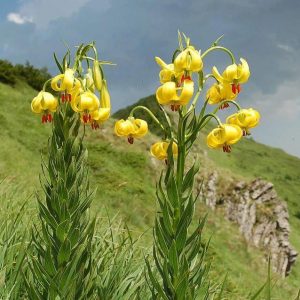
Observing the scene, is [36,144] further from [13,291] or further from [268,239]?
[13,291]

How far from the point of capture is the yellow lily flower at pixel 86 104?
3.90 m

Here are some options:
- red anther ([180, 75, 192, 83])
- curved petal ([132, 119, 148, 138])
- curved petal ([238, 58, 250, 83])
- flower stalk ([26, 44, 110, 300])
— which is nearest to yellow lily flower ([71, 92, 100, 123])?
flower stalk ([26, 44, 110, 300])

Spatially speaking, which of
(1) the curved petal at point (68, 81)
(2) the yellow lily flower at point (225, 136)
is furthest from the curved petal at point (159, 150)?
(1) the curved petal at point (68, 81)

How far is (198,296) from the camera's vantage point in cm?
385

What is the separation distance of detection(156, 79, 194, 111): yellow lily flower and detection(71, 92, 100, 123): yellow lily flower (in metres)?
0.54

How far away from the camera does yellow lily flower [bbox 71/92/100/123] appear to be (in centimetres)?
390

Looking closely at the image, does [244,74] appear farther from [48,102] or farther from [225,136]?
[48,102]

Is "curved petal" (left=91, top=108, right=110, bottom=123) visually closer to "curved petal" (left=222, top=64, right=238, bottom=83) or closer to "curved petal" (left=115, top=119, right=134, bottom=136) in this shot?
"curved petal" (left=115, top=119, right=134, bottom=136)

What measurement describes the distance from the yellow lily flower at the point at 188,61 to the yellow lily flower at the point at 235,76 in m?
0.34

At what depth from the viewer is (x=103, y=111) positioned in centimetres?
406

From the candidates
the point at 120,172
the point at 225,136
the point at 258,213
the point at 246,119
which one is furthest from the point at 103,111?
the point at 258,213

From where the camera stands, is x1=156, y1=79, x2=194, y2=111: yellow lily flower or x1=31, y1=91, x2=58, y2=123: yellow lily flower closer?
x1=156, y1=79, x2=194, y2=111: yellow lily flower

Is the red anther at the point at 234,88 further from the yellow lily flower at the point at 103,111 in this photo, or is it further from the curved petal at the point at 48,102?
the curved petal at the point at 48,102

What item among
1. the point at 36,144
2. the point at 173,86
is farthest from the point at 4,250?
the point at 36,144
